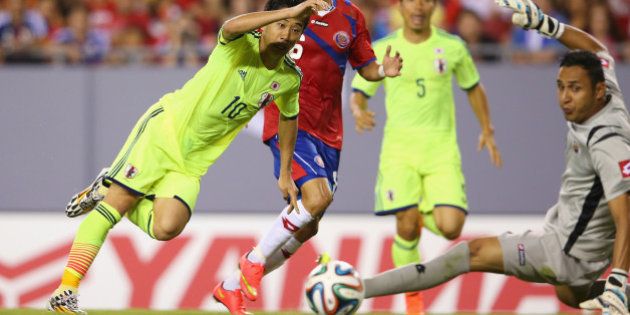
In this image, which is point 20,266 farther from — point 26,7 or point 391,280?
point 391,280

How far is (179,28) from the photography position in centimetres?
1308

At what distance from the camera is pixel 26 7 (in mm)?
13367

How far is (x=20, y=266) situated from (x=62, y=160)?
3.96 feet

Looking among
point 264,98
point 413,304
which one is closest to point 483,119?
point 413,304

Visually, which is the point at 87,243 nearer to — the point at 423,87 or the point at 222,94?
the point at 222,94

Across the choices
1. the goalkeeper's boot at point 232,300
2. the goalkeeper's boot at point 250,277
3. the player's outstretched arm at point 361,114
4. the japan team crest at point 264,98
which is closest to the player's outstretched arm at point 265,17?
the japan team crest at point 264,98

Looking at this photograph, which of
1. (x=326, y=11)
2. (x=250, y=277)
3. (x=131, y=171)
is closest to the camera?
(x=131, y=171)

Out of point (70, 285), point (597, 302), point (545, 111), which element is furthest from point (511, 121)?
point (70, 285)

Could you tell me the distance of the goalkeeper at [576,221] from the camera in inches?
283

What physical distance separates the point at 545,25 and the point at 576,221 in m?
1.41

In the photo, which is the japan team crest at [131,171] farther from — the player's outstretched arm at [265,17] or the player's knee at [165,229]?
the player's outstretched arm at [265,17]

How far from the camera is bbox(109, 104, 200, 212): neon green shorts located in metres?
7.40

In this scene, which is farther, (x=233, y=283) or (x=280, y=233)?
(x=280, y=233)

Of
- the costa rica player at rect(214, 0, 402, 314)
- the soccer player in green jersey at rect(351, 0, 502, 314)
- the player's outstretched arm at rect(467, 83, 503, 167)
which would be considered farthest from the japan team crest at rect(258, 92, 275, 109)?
the player's outstretched arm at rect(467, 83, 503, 167)
